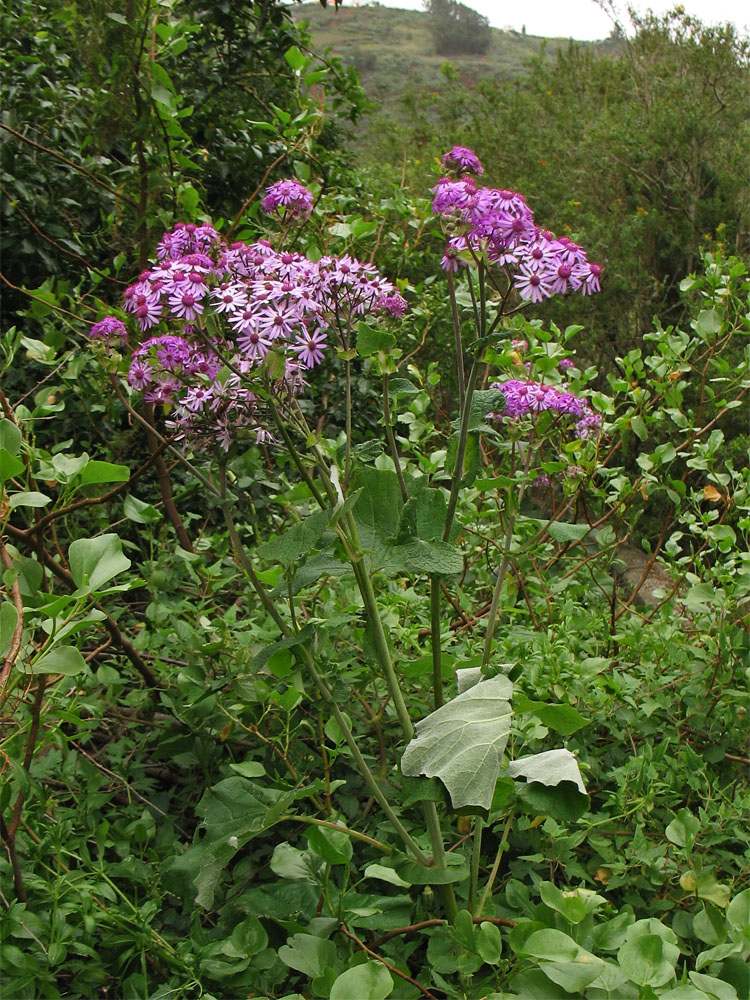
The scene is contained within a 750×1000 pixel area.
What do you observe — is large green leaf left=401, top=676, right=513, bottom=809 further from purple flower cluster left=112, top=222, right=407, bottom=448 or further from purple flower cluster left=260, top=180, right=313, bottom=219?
purple flower cluster left=260, top=180, right=313, bottom=219

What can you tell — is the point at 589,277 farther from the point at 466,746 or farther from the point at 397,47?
the point at 397,47

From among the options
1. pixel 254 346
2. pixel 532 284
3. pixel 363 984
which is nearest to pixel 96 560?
pixel 254 346

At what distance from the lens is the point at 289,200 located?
1.68 m

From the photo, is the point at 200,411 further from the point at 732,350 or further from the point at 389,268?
the point at 732,350

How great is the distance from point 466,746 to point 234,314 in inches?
29.1

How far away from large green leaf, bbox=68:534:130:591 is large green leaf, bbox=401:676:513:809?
0.45m

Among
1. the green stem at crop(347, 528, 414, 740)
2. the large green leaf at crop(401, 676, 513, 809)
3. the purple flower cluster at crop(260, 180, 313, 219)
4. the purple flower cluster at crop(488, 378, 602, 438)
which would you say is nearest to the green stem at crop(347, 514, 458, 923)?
the green stem at crop(347, 528, 414, 740)

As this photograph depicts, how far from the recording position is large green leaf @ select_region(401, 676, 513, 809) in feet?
3.13

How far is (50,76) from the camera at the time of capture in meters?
3.63

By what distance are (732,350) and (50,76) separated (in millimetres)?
4408

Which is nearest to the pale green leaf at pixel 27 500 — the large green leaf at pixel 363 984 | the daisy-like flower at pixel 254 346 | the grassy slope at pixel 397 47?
the daisy-like flower at pixel 254 346

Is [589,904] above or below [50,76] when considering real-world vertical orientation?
below

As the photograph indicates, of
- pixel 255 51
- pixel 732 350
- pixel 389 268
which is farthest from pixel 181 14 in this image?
pixel 732 350

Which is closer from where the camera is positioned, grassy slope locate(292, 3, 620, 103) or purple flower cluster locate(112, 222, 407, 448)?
purple flower cluster locate(112, 222, 407, 448)
